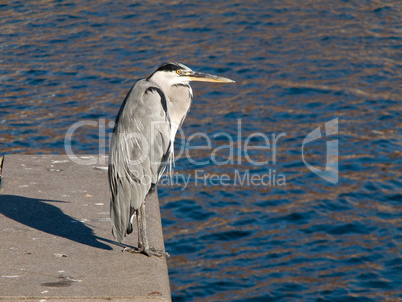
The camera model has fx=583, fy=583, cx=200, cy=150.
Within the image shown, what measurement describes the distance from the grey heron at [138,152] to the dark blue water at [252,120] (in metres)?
2.92

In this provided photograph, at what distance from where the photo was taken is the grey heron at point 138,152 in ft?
17.0

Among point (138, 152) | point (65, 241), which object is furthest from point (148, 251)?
point (138, 152)

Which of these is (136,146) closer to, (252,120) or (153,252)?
(153,252)

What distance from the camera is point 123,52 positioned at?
15.0m

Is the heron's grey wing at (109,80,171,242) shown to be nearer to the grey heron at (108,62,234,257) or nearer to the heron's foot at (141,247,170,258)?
the grey heron at (108,62,234,257)

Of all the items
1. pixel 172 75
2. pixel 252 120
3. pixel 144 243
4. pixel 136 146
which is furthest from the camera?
pixel 252 120

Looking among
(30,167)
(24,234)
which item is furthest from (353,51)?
(24,234)

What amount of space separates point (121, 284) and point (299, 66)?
10652mm

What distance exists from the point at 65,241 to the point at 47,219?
1.61 ft

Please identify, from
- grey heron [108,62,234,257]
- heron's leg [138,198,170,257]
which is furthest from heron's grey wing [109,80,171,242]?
heron's leg [138,198,170,257]

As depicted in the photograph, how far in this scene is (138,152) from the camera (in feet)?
17.7

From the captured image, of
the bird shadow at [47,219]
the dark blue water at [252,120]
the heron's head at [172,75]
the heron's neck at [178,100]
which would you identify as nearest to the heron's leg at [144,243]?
the bird shadow at [47,219]

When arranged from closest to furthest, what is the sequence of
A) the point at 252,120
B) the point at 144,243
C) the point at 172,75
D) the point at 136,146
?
1. the point at 144,243
2. the point at 136,146
3. the point at 172,75
4. the point at 252,120

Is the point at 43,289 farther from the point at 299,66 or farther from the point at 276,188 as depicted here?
the point at 299,66
